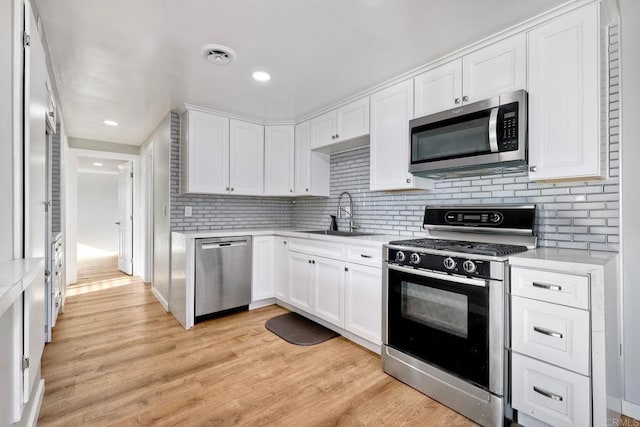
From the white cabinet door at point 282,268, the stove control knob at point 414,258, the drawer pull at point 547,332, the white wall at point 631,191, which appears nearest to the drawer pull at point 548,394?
the drawer pull at point 547,332

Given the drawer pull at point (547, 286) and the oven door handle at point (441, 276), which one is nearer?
the drawer pull at point (547, 286)

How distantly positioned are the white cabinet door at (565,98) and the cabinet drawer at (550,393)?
3.42ft

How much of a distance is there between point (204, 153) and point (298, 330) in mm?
2125

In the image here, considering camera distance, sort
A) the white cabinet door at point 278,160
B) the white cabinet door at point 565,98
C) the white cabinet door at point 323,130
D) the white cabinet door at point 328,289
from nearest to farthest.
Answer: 1. the white cabinet door at point 565,98
2. the white cabinet door at point 328,289
3. the white cabinet door at point 323,130
4. the white cabinet door at point 278,160

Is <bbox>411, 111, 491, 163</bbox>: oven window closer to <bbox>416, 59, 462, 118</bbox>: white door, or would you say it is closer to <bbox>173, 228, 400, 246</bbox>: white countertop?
<bbox>416, 59, 462, 118</bbox>: white door

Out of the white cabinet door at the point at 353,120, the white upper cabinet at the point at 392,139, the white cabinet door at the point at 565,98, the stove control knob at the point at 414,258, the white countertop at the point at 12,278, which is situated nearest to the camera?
the white countertop at the point at 12,278

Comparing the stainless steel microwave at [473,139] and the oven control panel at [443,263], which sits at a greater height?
the stainless steel microwave at [473,139]

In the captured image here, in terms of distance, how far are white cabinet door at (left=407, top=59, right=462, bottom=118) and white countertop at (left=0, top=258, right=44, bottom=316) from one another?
2449 millimetres

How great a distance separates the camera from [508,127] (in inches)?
75.2

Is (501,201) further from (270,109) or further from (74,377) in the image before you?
(74,377)

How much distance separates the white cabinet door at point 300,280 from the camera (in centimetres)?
314

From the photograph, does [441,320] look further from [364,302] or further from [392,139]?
[392,139]

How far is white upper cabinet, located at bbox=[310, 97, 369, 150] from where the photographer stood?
2926mm

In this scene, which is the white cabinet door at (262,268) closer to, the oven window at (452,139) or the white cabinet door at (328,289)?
the white cabinet door at (328,289)
